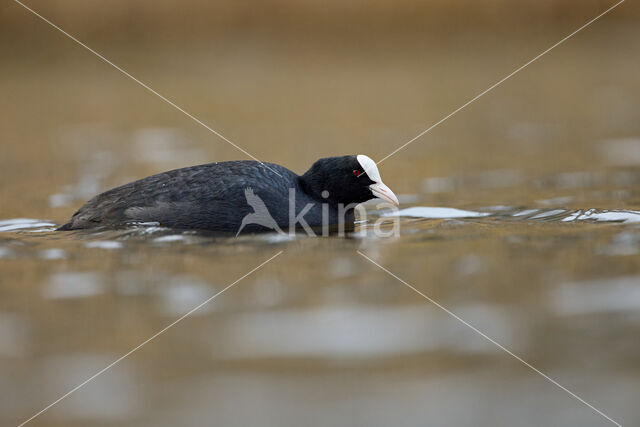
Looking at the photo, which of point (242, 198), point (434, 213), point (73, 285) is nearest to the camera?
point (73, 285)

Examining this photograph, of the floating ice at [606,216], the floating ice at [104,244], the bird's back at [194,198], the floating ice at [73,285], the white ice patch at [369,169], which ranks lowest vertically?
the floating ice at [73,285]

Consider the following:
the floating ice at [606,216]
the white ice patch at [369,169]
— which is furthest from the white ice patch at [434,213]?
the floating ice at [606,216]

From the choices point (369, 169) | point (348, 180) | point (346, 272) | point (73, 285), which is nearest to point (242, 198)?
point (348, 180)

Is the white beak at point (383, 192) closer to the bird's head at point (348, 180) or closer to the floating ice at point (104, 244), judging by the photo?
the bird's head at point (348, 180)

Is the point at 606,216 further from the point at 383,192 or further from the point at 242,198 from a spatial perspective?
the point at 242,198

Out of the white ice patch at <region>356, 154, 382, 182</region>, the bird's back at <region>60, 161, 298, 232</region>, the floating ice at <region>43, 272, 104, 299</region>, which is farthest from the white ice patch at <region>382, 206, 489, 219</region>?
the floating ice at <region>43, 272, 104, 299</region>

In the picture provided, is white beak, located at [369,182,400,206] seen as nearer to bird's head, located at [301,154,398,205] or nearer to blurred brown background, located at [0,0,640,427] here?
bird's head, located at [301,154,398,205]

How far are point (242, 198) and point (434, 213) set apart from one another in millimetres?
1520

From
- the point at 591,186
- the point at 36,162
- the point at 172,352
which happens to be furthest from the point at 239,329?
the point at 36,162

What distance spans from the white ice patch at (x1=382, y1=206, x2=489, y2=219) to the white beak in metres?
0.27

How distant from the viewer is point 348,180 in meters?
6.41

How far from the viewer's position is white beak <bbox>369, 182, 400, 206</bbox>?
6355 mm

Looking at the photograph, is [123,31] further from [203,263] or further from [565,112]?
[203,263]

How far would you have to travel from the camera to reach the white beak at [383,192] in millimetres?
6355
